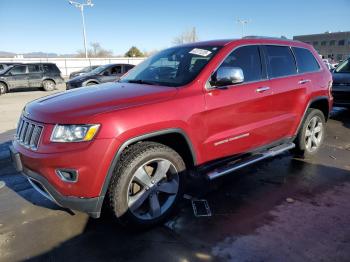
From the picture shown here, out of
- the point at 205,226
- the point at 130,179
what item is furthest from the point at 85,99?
the point at 205,226

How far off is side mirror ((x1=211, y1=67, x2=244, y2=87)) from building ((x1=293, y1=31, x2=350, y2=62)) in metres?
86.2

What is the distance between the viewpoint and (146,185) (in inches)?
131

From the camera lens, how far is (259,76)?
14.3ft

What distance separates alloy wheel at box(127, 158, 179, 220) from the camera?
10.8ft

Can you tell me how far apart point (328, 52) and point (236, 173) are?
92583 mm

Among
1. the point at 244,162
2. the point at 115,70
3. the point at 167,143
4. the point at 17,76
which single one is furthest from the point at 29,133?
the point at 17,76

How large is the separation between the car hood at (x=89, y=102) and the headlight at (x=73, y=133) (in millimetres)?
48

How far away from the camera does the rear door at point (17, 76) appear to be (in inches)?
735

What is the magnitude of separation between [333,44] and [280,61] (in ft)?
305

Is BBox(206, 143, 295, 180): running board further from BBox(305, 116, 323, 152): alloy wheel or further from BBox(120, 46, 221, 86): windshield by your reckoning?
BBox(120, 46, 221, 86): windshield

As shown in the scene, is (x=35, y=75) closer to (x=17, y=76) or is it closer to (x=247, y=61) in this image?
(x=17, y=76)

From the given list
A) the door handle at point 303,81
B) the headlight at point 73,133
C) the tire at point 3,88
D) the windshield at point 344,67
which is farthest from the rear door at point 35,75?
the headlight at point 73,133

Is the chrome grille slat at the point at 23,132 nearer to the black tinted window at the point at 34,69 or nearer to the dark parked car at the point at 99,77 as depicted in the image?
the dark parked car at the point at 99,77

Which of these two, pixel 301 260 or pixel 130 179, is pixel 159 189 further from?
A: pixel 301 260
